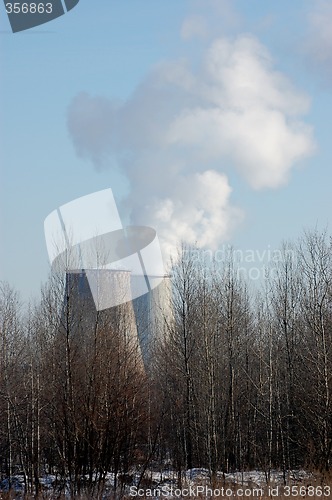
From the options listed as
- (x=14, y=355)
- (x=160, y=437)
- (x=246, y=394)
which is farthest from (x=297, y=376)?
(x=14, y=355)

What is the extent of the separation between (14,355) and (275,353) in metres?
7.41

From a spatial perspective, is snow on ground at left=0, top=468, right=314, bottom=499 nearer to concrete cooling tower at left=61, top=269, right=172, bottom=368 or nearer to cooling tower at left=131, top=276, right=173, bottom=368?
A: concrete cooling tower at left=61, top=269, right=172, bottom=368

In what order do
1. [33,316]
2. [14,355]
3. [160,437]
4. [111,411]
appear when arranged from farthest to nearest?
[33,316] < [14,355] < [160,437] < [111,411]

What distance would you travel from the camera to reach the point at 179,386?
15859 millimetres

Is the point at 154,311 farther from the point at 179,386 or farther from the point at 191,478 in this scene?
the point at 191,478

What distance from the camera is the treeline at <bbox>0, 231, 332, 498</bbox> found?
902cm

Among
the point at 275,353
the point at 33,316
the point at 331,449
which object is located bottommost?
the point at 331,449

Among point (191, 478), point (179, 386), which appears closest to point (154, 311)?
point (179, 386)

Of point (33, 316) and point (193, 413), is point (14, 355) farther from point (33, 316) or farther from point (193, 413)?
point (193, 413)

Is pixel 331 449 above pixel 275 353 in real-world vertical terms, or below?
below

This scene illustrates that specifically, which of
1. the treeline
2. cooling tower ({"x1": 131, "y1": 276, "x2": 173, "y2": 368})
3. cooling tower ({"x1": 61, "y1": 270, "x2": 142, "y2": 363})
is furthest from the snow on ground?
cooling tower ({"x1": 131, "y1": 276, "x2": 173, "y2": 368})

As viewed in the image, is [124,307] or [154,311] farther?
[154,311]

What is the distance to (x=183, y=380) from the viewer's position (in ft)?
50.9

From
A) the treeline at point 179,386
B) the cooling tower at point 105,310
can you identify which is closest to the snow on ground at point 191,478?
the treeline at point 179,386
